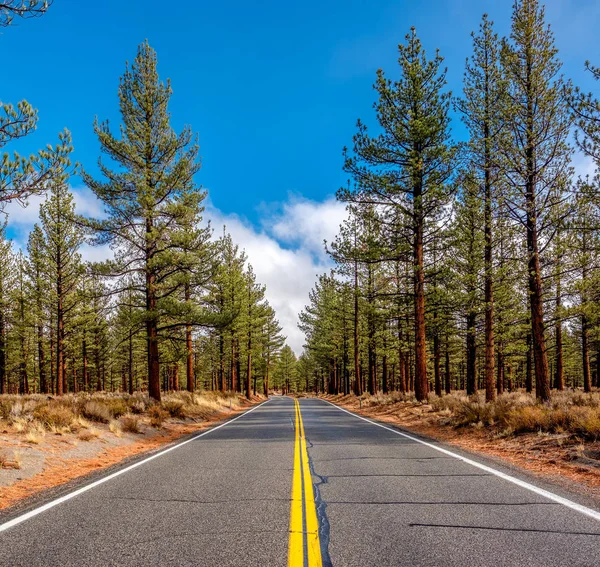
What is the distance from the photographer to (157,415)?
16250 mm

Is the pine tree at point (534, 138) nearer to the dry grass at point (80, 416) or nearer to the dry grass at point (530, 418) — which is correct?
the dry grass at point (530, 418)

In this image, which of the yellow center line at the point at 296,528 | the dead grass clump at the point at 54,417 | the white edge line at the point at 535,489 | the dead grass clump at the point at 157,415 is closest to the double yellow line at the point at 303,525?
the yellow center line at the point at 296,528

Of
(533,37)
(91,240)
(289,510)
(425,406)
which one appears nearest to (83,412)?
(91,240)

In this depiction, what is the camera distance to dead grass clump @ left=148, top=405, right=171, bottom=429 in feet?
49.8

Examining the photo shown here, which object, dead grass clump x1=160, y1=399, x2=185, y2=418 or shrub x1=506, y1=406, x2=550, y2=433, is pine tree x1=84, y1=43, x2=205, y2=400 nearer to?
dead grass clump x1=160, y1=399, x2=185, y2=418

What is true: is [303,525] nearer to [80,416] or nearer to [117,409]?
[80,416]

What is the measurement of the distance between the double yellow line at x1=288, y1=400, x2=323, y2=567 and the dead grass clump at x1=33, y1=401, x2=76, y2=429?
Answer: 315 inches

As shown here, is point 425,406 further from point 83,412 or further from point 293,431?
point 83,412

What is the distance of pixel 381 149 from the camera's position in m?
18.1

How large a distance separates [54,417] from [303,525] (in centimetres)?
1028

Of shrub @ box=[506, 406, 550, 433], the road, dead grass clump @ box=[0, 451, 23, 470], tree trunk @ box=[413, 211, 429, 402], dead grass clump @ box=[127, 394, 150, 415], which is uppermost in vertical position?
tree trunk @ box=[413, 211, 429, 402]

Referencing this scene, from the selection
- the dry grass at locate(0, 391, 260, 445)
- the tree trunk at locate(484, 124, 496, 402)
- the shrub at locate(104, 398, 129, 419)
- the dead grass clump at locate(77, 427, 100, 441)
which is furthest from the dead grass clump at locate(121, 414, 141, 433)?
the tree trunk at locate(484, 124, 496, 402)

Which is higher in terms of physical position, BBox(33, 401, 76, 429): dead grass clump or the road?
the road

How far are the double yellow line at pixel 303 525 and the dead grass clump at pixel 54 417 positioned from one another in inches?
Result: 315
